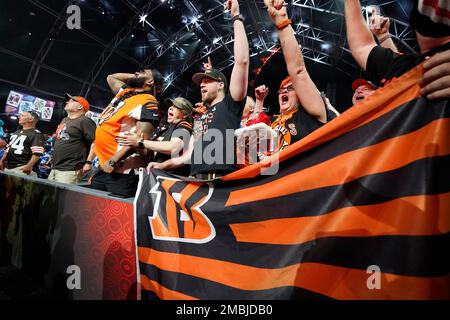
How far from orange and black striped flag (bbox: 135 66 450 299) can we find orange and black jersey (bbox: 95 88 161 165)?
1189mm

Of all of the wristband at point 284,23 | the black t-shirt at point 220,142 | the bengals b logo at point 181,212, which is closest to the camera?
the bengals b logo at point 181,212

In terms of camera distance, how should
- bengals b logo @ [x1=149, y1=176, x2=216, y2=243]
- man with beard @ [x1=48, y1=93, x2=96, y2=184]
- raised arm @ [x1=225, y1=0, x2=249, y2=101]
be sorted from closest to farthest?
1. bengals b logo @ [x1=149, y1=176, x2=216, y2=243]
2. raised arm @ [x1=225, y1=0, x2=249, y2=101]
3. man with beard @ [x1=48, y1=93, x2=96, y2=184]

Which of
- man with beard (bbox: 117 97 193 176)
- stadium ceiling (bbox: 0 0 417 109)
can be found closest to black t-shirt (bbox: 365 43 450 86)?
man with beard (bbox: 117 97 193 176)

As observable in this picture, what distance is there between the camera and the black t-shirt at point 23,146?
4.39 m

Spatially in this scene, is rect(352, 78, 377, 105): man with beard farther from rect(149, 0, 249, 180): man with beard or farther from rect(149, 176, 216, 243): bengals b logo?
rect(149, 176, 216, 243): bengals b logo

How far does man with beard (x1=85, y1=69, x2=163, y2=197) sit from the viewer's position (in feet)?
7.79

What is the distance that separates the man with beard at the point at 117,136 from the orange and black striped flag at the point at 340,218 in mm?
1047

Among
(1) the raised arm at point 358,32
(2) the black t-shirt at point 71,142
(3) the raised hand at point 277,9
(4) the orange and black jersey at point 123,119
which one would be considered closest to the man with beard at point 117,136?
(4) the orange and black jersey at point 123,119

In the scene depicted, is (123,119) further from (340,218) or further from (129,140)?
(340,218)

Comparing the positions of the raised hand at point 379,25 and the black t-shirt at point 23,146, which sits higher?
the raised hand at point 379,25

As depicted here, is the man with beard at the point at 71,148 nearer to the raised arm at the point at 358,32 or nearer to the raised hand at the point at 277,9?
the raised hand at the point at 277,9

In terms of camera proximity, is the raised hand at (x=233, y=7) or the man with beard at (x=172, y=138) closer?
the raised hand at (x=233, y=7)
